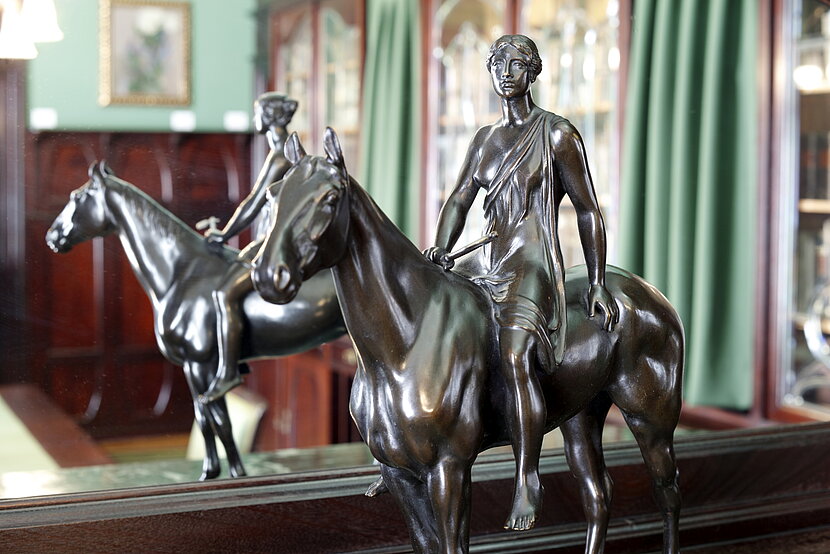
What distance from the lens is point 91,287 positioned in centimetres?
130

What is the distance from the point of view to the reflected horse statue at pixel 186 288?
4.05 ft

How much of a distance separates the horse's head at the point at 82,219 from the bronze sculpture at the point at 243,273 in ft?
0.59

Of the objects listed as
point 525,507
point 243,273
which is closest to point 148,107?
point 243,273

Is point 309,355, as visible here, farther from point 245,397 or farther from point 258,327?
point 258,327

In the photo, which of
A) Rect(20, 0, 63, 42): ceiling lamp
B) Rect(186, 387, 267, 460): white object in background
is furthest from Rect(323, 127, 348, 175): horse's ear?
Rect(186, 387, 267, 460): white object in background

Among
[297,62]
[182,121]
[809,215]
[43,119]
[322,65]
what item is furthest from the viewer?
[322,65]

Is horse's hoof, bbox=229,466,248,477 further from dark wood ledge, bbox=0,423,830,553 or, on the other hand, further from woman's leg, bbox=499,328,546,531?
woman's leg, bbox=499,328,546,531

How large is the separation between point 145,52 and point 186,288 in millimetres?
575

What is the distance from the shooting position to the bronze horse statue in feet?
2.22

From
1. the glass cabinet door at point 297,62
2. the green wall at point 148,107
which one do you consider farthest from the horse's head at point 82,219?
the glass cabinet door at point 297,62

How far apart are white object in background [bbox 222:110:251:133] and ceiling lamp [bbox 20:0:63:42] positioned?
0.33 m

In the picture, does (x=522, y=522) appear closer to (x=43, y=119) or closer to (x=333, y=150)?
(x=333, y=150)

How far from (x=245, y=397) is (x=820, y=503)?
1.14m

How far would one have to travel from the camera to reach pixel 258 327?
1254 mm
